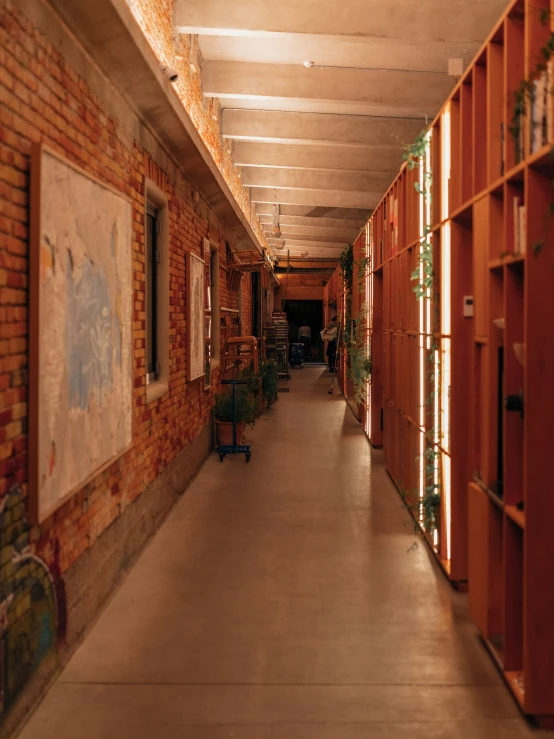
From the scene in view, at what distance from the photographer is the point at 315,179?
10.2 metres

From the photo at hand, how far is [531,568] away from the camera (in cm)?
236

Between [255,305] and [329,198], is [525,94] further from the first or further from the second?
[255,305]

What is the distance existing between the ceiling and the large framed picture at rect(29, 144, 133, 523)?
2.34 metres

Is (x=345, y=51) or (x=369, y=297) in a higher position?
(x=345, y=51)

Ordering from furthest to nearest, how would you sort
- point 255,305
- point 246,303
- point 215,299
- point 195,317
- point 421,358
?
1. point 255,305
2. point 246,303
3. point 215,299
4. point 195,317
5. point 421,358

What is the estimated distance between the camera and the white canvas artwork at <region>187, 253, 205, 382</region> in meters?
6.09

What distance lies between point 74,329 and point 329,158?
273 inches

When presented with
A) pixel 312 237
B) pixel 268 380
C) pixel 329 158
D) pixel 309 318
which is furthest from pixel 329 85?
pixel 309 318

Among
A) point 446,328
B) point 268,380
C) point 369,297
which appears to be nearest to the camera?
point 446,328

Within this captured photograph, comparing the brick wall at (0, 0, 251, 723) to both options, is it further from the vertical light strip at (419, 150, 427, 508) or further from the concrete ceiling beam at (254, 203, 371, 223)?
the concrete ceiling beam at (254, 203, 371, 223)

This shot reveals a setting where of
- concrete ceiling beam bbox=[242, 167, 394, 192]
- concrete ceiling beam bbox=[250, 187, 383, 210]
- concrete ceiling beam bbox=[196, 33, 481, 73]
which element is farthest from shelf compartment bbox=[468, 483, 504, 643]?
concrete ceiling beam bbox=[250, 187, 383, 210]

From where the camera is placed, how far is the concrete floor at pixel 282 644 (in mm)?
2426

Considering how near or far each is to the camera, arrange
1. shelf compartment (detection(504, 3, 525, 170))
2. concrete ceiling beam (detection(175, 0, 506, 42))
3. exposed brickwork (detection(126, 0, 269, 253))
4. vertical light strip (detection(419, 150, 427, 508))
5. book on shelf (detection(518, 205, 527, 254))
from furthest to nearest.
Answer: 1. concrete ceiling beam (detection(175, 0, 506, 42))
2. exposed brickwork (detection(126, 0, 269, 253))
3. vertical light strip (detection(419, 150, 427, 508))
4. shelf compartment (detection(504, 3, 525, 170))
5. book on shelf (detection(518, 205, 527, 254))

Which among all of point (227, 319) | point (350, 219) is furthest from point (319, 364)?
point (227, 319)
